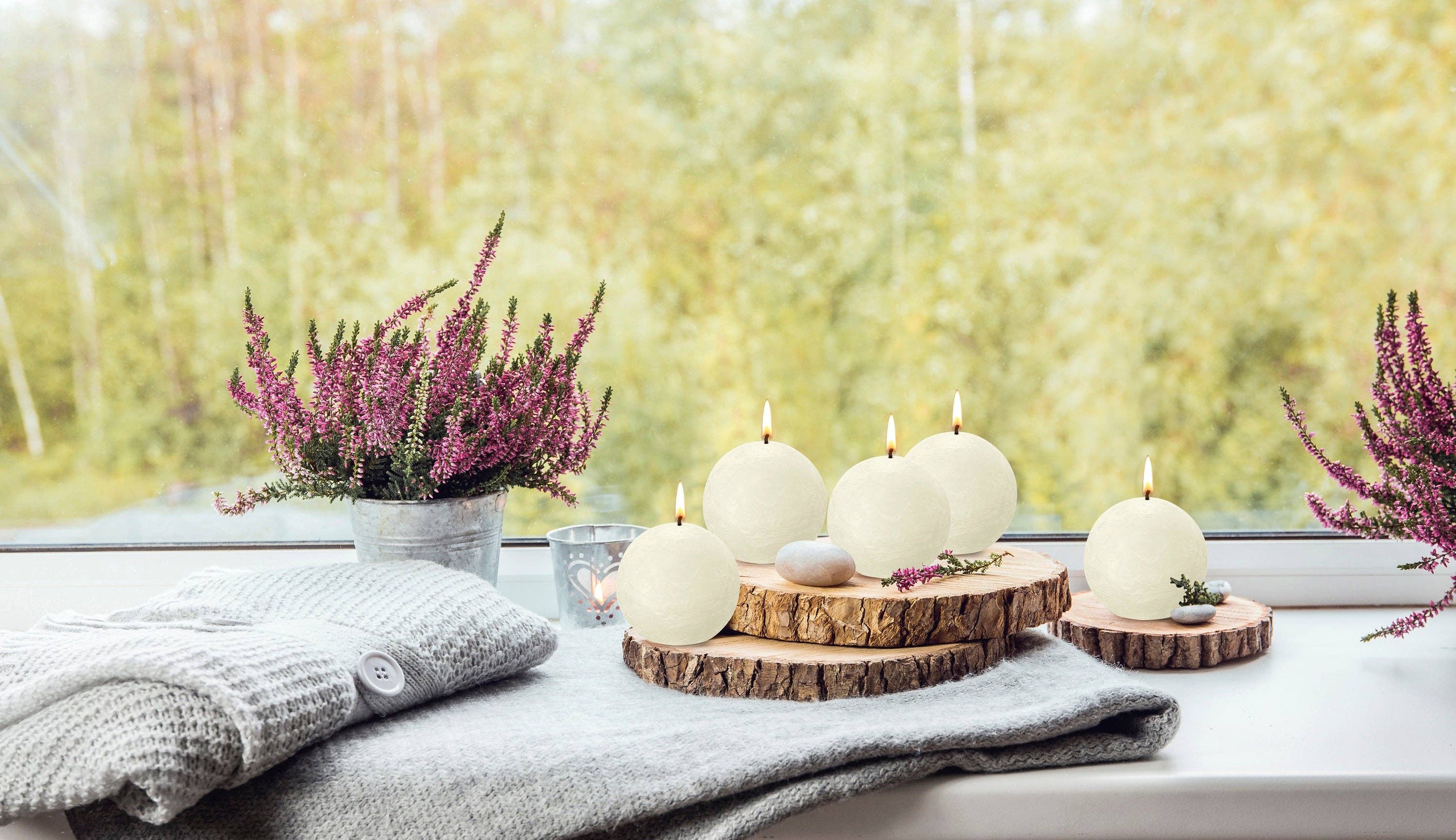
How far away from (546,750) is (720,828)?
0.12 metres

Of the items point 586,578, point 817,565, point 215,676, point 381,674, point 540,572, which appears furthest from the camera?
point 540,572

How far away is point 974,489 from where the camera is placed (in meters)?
0.88

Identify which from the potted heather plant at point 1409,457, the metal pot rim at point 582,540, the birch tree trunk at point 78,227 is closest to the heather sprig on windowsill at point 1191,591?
the potted heather plant at point 1409,457

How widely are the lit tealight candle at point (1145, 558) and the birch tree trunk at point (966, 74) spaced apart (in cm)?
44

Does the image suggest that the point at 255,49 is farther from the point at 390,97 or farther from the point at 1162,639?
the point at 1162,639

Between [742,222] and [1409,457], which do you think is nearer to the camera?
[1409,457]

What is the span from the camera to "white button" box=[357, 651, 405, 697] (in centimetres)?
67

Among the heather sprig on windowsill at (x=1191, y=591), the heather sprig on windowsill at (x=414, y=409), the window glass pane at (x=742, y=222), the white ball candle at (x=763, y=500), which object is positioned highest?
the window glass pane at (x=742, y=222)

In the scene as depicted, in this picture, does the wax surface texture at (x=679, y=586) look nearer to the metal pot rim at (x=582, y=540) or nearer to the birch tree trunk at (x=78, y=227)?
the metal pot rim at (x=582, y=540)

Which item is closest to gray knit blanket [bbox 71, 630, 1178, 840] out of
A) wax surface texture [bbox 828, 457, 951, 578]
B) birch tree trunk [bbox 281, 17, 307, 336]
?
wax surface texture [bbox 828, 457, 951, 578]

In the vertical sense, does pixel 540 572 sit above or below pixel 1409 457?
below

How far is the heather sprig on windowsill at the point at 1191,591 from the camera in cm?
86

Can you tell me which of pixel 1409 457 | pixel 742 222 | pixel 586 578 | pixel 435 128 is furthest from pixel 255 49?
pixel 1409 457

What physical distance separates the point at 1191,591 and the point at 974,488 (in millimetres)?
195
